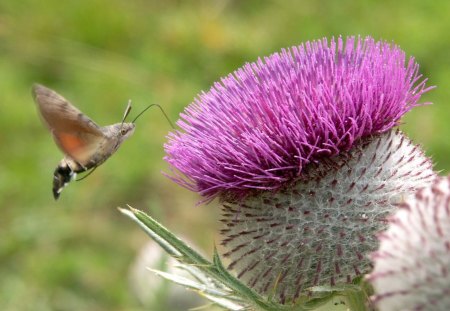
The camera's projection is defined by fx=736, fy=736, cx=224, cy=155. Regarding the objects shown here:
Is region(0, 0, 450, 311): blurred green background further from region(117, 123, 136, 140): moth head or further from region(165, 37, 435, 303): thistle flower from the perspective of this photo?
region(165, 37, 435, 303): thistle flower

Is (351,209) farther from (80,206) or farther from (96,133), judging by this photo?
(80,206)

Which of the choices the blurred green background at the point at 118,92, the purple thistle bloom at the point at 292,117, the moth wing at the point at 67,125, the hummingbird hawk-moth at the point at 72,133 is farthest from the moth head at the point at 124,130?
the blurred green background at the point at 118,92

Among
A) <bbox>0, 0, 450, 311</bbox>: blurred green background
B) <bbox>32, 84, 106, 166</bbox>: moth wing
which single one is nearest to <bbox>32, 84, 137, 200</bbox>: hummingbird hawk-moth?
<bbox>32, 84, 106, 166</bbox>: moth wing

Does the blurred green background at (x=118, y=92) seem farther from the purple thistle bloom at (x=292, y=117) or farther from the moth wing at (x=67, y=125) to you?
the purple thistle bloom at (x=292, y=117)

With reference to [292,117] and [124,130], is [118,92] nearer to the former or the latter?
[124,130]

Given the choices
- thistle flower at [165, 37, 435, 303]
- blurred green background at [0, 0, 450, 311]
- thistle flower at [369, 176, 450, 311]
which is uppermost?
blurred green background at [0, 0, 450, 311]

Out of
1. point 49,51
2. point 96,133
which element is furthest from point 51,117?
point 49,51
